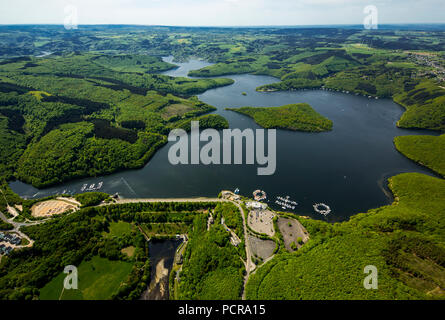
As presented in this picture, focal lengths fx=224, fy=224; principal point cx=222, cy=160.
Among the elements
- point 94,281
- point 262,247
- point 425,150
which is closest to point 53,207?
point 94,281

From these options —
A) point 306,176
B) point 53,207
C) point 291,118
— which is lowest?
point 53,207

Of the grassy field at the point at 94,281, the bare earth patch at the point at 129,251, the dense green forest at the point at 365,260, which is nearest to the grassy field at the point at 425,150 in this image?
the dense green forest at the point at 365,260

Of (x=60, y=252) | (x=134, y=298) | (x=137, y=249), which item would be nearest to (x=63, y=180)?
(x=60, y=252)

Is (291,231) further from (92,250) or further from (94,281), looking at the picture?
(92,250)

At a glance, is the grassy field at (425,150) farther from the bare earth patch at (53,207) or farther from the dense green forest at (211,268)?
the bare earth patch at (53,207)

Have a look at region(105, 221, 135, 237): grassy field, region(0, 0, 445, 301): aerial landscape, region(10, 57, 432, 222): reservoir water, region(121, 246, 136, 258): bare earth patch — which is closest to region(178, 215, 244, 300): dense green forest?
region(0, 0, 445, 301): aerial landscape

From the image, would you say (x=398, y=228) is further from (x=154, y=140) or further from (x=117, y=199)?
(x=154, y=140)
